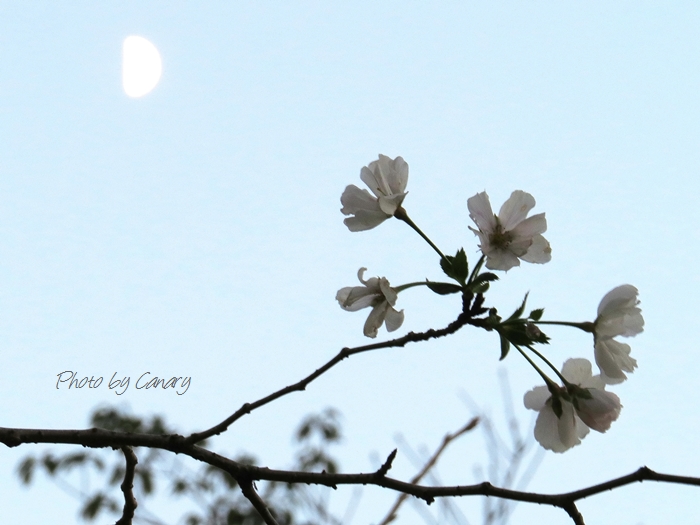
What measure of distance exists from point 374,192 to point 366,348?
42cm

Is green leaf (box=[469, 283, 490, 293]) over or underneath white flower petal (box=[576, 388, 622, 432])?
over

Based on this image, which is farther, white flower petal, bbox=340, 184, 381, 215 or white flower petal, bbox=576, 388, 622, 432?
white flower petal, bbox=340, 184, 381, 215

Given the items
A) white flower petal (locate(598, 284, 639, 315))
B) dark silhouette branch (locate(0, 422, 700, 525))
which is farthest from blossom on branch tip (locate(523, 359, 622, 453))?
dark silhouette branch (locate(0, 422, 700, 525))

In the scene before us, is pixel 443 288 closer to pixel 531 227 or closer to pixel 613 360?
pixel 531 227

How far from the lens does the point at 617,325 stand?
1469 millimetres

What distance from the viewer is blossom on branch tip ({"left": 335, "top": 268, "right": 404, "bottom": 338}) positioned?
151cm

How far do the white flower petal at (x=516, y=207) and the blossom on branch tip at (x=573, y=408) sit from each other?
31cm

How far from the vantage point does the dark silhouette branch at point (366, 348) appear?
1.26 m

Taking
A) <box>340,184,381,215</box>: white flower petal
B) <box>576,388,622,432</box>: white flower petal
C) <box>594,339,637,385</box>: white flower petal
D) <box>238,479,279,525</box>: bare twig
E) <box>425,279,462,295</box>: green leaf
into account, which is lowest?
<box>238,479,279,525</box>: bare twig

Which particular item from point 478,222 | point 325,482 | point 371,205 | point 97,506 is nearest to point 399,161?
point 371,205

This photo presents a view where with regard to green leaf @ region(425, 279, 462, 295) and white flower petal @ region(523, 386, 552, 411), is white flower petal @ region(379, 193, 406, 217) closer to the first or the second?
green leaf @ region(425, 279, 462, 295)

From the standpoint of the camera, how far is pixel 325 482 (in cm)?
120

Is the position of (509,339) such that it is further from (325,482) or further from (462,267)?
(325,482)

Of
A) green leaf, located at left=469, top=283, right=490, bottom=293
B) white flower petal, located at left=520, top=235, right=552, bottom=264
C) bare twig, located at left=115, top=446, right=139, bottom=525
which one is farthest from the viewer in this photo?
bare twig, located at left=115, top=446, right=139, bottom=525
